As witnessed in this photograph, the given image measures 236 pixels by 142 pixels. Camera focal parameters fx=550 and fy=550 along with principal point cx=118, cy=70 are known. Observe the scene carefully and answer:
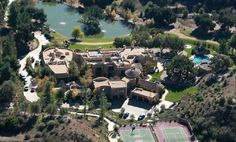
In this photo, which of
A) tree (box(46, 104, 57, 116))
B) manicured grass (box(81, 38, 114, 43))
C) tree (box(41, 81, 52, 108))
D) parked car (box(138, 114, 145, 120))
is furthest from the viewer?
manicured grass (box(81, 38, 114, 43))

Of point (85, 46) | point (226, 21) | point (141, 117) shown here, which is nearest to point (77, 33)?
point (85, 46)

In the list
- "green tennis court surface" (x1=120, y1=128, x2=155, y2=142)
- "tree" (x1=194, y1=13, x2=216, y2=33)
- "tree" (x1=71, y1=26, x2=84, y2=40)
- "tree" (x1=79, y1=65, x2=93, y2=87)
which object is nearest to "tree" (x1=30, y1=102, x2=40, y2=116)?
"green tennis court surface" (x1=120, y1=128, x2=155, y2=142)

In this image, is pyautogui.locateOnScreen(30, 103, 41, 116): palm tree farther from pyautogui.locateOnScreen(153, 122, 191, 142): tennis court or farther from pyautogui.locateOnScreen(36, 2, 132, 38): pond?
pyautogui.locateOnScreen(36, 2, 132, 38): pond

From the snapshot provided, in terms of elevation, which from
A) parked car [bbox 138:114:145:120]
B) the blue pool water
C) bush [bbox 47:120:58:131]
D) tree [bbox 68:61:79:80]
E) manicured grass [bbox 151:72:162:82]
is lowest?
parked car [bbox 138:114:145:120]

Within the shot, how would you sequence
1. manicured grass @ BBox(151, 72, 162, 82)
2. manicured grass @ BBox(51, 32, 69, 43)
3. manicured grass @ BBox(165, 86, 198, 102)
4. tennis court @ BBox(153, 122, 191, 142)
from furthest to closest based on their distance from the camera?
1. manicured grass @ BBox(51, 32, 69, 43)
2. manicured grass @ BBox(151, 72, 162, 82)
3. manicured grass @ BBox(165, 86, 198, 102)
4. tennis court @ BBox(153, 122, 191, 142)

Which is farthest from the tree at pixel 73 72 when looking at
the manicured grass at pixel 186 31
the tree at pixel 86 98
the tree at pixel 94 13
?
the manicured grass at pixel 186 31

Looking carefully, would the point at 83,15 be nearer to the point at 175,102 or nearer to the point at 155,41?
the point at 155,41

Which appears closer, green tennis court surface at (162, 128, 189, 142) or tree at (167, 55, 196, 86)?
green tennis court surface at (162, 128, 189, 142)

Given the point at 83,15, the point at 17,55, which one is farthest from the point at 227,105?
the point at 83,15
